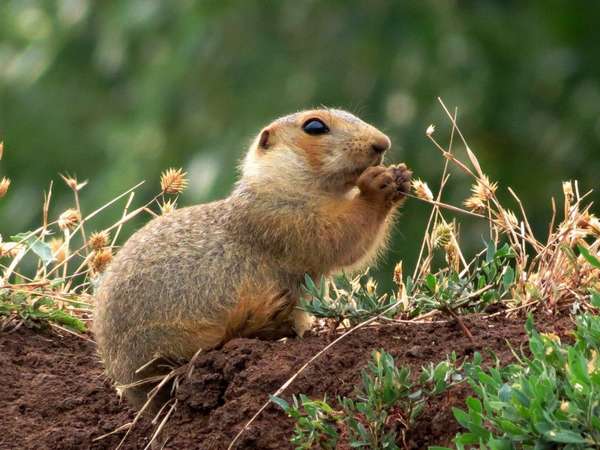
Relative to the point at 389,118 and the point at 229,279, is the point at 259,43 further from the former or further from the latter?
the point at 229,279

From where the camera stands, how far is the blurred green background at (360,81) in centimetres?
1445

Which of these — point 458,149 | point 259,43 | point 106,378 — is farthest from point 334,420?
point 259,43

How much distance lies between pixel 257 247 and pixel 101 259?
105 centimetres

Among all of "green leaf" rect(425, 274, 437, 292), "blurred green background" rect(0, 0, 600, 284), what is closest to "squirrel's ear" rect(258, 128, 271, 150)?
"green leaf" rect(425, 274, 437, 292)

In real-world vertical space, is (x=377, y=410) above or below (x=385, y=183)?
below

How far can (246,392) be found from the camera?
5145 mm

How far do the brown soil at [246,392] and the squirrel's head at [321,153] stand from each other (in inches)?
43.8

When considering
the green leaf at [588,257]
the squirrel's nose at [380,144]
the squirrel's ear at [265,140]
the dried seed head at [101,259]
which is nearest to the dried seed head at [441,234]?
the squirrel's nose at [380,144]

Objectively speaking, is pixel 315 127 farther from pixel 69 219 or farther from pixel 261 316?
pixel 69 219

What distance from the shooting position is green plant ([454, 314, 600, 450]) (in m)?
3.89

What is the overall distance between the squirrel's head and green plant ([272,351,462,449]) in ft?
6.02

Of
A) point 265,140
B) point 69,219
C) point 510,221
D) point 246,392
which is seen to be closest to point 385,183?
point 510,221

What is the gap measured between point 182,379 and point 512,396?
1.79 m

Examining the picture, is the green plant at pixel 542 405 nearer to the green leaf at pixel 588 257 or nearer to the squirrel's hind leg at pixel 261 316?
the green leaf at pixel 588 257
